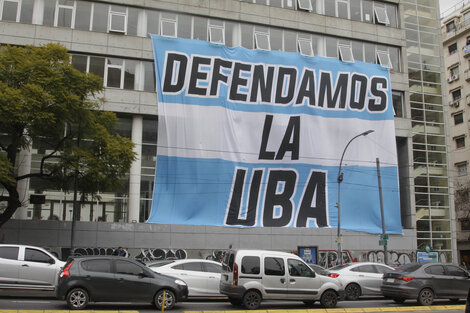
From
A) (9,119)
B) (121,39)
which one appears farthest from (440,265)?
(121,39)

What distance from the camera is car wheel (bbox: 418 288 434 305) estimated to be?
15.2m

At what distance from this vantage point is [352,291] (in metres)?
17.1

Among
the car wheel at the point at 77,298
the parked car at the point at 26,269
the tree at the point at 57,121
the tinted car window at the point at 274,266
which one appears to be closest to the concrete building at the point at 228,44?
the tree at the point at 57,121

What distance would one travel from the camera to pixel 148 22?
1155 inches

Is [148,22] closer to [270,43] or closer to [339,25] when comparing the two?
[270,43]

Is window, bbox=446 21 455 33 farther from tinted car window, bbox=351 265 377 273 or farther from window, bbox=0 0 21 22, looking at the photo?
window, bbox=0 0 21 22

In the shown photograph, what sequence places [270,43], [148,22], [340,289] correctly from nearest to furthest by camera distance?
[340,289] < [148,22] < [270,43]

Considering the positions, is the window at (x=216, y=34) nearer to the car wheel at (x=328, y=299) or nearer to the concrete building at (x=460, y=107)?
the car wheel at (x=328, y=299)

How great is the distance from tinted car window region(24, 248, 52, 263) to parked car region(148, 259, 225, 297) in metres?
3.26

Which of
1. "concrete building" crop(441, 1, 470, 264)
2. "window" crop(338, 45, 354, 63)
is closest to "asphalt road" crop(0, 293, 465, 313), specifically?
"window" crop(338, 45, 354, 63)

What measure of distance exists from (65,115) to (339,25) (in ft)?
68.4

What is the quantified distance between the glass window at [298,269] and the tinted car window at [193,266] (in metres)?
3.24

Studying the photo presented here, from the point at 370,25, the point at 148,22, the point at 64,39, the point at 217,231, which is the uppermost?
the point at 370,25

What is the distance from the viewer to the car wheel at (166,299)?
41.5 feet
